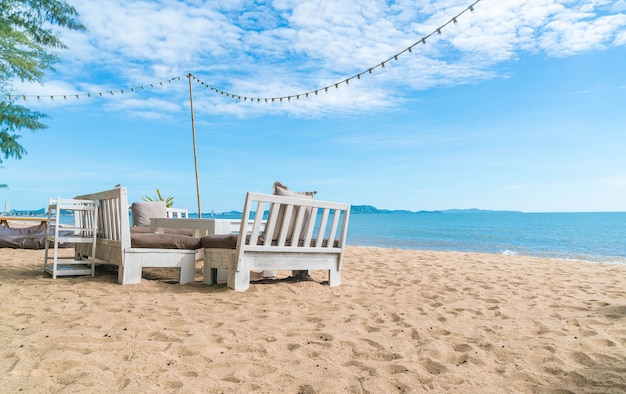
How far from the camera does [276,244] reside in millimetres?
3926

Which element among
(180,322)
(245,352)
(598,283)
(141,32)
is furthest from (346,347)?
(141,32)

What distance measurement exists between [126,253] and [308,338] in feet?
7.15

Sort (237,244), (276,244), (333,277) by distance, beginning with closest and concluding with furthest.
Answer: (237,244) → (276,244) → (333,277)

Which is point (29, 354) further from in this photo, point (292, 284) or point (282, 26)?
point (282, 26)

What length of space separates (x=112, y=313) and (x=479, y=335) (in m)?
2.33

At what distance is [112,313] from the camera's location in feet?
9.36

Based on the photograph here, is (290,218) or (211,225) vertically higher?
(290,218)

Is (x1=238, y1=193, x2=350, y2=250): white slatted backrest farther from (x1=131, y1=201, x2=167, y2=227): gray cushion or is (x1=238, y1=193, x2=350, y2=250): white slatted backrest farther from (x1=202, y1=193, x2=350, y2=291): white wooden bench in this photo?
(x1=131, y1=201, x2=167, y2=227): gray cushion

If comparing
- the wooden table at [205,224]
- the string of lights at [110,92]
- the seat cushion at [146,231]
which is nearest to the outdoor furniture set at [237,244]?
the wooden table at [205,224]

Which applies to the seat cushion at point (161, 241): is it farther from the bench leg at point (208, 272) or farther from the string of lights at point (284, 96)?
the string of lights at point (284, 96)

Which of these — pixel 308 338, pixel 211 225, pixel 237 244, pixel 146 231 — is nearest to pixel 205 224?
pixel 211 225

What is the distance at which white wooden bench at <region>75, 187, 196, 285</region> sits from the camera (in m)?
3.86

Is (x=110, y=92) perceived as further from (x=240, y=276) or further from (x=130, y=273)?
(x=240, y=276)

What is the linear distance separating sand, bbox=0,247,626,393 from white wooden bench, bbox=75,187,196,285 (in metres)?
0.15
